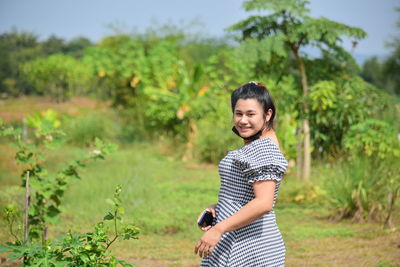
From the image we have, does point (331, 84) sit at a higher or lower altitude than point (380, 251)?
higher

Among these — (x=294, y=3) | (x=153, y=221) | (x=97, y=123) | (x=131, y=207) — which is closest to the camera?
(x=153, y=221)

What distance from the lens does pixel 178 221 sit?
625 cm

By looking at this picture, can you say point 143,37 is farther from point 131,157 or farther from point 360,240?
point 360,240

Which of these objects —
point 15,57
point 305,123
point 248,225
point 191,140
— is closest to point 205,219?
point 248,225

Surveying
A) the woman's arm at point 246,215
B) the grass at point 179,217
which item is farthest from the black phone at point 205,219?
the grass at point 179,217

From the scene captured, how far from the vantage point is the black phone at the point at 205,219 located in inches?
94.7

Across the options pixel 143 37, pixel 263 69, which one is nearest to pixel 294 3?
pixel 263 69

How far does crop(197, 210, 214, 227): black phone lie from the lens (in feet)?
7.89

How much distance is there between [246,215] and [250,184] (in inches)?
5.5

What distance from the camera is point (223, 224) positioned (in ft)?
6.89

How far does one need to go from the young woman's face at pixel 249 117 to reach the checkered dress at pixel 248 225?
0.05 meters

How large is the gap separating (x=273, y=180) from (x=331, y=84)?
248 inches

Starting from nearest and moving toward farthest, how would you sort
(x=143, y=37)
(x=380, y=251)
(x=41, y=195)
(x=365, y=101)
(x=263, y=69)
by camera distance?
(x=41, y=195)
(x=380, y=251)
(x=263, y=69)
(x=365, y=101)
(x=143, y=37)

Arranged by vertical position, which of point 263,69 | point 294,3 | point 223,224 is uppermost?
point 294,3
